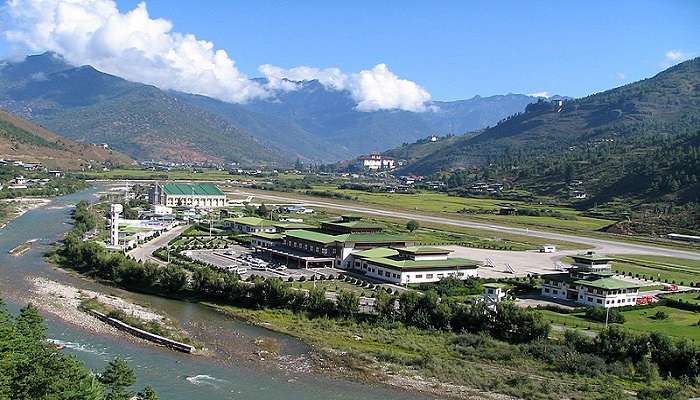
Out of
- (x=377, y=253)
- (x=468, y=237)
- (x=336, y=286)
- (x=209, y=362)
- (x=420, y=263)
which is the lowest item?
(x=209, y=362)

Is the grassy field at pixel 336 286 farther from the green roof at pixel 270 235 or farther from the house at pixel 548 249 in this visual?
the house at pixel 548 249

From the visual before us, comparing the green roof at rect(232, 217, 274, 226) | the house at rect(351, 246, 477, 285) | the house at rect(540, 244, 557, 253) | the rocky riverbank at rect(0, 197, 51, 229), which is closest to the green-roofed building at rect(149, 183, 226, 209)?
the rocky riverbank at rect(0, 197, 51, 229)

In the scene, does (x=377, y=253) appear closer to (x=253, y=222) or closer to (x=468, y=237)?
(x=253, y=222)

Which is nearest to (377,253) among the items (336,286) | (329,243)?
(329,243)

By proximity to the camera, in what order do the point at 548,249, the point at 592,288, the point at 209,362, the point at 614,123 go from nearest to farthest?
the point at 209,362 < the point at 592,288 < the point at 548,249 < the point at 614,123

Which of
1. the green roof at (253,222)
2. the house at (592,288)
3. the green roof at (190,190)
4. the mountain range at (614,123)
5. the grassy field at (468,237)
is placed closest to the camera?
the house at (592,288)

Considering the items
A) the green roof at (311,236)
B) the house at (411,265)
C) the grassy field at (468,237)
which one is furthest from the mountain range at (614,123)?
the house at (411,265)

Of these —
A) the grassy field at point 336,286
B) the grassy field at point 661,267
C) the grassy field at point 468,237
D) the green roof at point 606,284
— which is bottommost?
the grassy field at point 336,286
